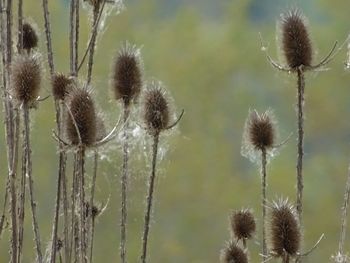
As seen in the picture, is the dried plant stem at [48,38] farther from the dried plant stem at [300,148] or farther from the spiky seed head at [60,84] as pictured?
the dried plant stem at [300,148]

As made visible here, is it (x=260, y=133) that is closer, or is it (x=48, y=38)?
(x=48, y=38)

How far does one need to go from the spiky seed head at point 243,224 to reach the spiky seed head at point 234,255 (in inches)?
6.4

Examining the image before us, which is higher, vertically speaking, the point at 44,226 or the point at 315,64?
the point at 44,226

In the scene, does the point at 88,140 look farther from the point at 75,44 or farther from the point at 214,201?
the point at 214,201

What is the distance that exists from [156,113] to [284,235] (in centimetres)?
43

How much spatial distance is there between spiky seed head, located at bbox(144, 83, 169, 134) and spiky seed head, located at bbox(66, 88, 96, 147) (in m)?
0.27

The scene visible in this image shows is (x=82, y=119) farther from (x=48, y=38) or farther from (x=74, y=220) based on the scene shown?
(x=48, y=38)

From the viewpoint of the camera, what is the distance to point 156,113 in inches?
84.9

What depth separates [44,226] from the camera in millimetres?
9195

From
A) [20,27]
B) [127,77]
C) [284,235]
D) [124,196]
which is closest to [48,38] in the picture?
[20,27]

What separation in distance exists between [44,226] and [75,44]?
7.19 meters

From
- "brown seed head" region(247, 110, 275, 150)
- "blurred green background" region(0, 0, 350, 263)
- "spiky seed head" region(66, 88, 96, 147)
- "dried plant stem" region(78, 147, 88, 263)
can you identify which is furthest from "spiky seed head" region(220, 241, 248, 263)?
"blurred green background" region(0, 0, 350, 263)

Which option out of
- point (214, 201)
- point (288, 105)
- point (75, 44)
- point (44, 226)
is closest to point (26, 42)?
point (75, 44)

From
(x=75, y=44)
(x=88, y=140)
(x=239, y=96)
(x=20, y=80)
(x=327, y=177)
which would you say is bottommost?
(x=88, y=140)
